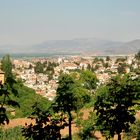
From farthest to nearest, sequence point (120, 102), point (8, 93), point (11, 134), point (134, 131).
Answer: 1. point (11, 134)
2. point (134, 131)
3. point (120, 102)
4. point (8, 93)

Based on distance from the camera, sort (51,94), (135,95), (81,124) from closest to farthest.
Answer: (135,95) → (81,124) → (51,94)

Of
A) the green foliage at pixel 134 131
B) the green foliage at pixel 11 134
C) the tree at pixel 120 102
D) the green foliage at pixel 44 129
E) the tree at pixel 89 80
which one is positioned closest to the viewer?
the green foliage at pixel 44 129

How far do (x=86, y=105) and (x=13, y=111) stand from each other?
31.7 feet

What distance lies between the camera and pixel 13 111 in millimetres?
51281

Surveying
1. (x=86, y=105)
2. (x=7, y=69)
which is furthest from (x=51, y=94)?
(x=86, y=105)

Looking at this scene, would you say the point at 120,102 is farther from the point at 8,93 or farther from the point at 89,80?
the point at 89,80

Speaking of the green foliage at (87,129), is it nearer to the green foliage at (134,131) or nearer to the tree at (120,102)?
the green foliage at (134,131)

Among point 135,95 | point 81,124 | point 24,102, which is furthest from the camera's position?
point 24,102

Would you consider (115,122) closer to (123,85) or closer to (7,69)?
(123,85)

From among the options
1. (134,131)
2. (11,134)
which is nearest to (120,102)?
(134,131)

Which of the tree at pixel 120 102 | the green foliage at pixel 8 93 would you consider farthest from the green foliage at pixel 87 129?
the green foliage at pixel 8 93

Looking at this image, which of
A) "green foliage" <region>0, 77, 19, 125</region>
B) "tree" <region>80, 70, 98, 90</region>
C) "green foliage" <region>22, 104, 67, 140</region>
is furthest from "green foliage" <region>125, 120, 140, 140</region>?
"tree" <region>80, 70, 98, 90</region>

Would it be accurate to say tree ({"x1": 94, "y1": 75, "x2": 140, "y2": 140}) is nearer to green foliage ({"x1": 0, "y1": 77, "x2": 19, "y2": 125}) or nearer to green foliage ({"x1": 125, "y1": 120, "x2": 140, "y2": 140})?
green foliage ({"x1": 0, "y1": 77, "x2": 19, "y2": 125})

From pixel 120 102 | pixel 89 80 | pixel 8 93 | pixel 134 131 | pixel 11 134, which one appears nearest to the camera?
pixel 8 93
